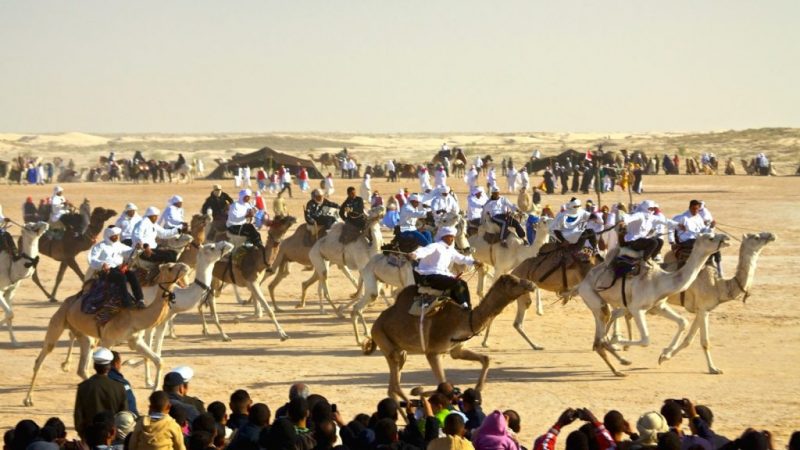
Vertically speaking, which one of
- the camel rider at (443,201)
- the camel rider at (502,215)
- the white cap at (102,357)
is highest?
the white cap at (102,357)

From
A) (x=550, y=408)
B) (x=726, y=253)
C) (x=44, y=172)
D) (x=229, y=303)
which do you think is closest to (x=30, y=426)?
(x=550, y=408)

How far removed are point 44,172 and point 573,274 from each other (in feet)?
187

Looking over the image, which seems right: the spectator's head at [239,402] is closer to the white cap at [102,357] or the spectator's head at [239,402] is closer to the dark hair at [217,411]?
the dark hair at [217,411]

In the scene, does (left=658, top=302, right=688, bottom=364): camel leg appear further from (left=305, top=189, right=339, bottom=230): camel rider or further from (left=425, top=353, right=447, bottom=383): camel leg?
(left=305, top=189, right=339, bottom=230): camel rider

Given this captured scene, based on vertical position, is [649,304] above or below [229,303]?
above

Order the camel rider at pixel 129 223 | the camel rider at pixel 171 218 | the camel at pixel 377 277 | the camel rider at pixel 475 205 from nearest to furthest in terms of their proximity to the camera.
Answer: the camel at pixel 377 277 → the camel rider at pixel 129 223 → the camel rider at pixel 171 218 → the camel rider at pixel 475 205

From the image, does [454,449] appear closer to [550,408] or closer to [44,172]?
[550,408]

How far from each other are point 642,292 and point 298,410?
8426mm

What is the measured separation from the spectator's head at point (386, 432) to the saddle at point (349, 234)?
43.1 feet

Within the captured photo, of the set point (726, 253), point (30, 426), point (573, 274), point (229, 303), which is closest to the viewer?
point (30, 426)

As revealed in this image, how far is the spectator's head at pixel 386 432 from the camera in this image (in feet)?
29.1


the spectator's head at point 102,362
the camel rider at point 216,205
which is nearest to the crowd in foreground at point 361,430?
the spectator's head at point 102,362

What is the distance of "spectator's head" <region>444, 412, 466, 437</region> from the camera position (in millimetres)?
8781

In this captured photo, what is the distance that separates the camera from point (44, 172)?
239ft
